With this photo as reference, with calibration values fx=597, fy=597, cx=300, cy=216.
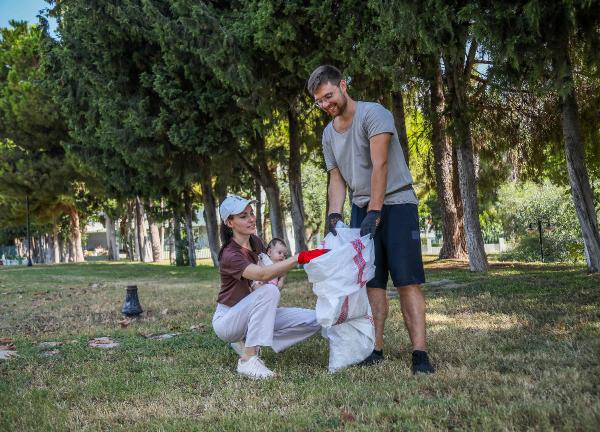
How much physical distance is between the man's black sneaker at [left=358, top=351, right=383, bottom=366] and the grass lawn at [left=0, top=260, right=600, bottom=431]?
0.24 feet

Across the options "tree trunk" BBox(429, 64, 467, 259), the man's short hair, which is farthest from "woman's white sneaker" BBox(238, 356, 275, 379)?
"tree trunk" BBox(429, 64, 467, 259)

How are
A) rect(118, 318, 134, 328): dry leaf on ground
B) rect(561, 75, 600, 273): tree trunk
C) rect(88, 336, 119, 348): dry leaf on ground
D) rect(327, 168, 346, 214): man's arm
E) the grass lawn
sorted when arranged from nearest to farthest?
the grass lawn < rect(327, 168, 346, 214): man's arm < rect(88, 336, 119, 348): dry leaf on ground < rect(118, 318, 134, 328): dry leaf on ground < rect(561, 75, 600, 273): tree trunk

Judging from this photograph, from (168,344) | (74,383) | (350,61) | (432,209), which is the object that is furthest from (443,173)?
(432,209)

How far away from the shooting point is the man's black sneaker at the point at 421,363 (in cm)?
383

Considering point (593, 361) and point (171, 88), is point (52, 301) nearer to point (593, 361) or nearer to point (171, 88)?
point (171, 88)

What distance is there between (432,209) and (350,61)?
30.9 metres

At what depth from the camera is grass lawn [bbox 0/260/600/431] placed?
293cm

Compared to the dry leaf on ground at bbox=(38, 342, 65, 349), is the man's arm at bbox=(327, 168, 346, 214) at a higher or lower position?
higher

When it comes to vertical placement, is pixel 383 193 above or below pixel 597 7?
below

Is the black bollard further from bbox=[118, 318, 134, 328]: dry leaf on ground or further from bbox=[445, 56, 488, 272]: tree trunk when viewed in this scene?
bbox=[445, 56, 488, 272]: tree trunk

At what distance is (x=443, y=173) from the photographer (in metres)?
15.5

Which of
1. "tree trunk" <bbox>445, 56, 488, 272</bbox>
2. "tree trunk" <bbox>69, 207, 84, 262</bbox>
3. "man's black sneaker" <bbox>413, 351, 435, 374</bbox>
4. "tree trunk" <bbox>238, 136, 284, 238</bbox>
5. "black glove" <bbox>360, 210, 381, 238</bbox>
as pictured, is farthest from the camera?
"tree trunk" <bbox>69, 207, 84, 262</bbox>

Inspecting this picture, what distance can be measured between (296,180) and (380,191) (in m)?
Result: 12.2

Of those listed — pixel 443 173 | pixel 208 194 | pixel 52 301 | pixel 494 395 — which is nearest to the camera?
pixel 494 395
